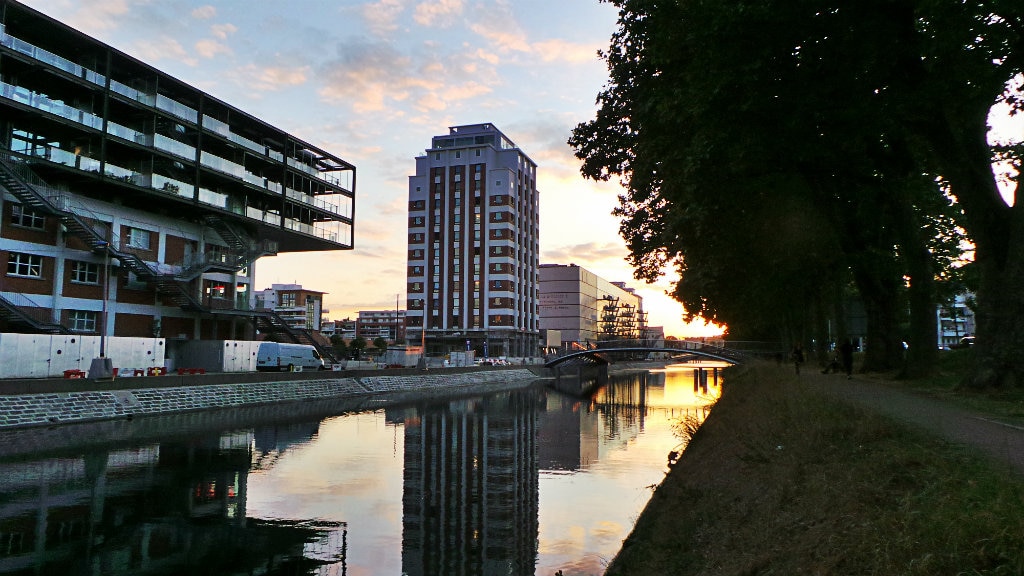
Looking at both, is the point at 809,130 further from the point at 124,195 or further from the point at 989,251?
the point at 124,195

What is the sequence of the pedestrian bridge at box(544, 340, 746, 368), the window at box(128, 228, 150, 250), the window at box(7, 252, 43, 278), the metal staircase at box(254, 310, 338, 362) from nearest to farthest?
the window at box(7, 252, 43, 278) → the window at box(128, 228, 150, 250) → the metal staircase at box(254, 310, 338, 362) → the pedestrian bridge at box(544, 340, 746, 368)

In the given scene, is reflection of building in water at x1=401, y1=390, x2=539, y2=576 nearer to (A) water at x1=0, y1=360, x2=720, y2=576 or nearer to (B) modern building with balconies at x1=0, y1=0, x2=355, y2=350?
(A) water at x1=0, y1=360, x2=720, y2=576

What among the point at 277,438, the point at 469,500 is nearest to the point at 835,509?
the point at 469,500

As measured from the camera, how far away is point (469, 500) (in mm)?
19000

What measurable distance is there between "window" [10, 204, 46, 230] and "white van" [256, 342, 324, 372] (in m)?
18.4

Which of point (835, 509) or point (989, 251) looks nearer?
point (835, 509)

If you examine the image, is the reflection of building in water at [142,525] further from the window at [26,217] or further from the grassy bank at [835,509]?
the window at [26,217]

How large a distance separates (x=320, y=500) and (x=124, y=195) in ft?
144

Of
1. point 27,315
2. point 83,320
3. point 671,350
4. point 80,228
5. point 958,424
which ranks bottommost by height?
point 958,424

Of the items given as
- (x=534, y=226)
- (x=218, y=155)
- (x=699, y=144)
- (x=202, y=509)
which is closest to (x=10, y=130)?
(x=218, y=155)

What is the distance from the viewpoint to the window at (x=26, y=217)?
43906mm

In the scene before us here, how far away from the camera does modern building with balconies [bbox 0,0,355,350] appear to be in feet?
143

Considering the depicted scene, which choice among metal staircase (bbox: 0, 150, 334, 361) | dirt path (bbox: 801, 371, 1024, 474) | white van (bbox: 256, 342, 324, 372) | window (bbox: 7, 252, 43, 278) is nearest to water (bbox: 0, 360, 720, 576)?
dirt path (bbox: 801, 371, 1024, 474)

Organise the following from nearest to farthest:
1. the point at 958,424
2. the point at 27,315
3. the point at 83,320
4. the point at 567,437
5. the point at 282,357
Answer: the point at 958,424 → the point at 567,437 → the point at 27,315 → the point at 83,320 → the point at 282,357
